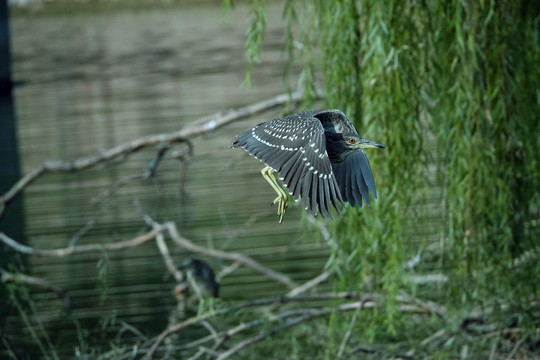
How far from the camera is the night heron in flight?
8.57 ft

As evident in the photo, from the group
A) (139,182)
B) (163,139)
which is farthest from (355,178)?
(139,182)

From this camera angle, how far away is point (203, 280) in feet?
25.7

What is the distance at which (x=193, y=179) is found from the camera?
14031 millimetres

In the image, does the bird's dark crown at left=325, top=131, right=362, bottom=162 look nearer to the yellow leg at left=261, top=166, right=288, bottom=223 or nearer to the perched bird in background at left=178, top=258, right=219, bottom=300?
the yellow leg at left=261, top=166, right=288, bottom=223

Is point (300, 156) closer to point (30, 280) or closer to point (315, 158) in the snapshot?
point (315, 158)

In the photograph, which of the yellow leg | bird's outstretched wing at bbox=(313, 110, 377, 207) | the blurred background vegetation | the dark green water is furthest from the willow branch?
the yellow leg

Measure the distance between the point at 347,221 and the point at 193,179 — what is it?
339 inches

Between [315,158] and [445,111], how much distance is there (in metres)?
2.66

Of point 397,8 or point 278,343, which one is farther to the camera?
point 278,343

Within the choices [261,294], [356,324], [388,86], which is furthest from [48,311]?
[388,86]

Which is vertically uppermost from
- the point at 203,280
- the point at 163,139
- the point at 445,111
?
the point at 445,111

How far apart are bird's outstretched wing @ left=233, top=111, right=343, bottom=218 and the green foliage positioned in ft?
7.09

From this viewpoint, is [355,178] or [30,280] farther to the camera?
[30,280]

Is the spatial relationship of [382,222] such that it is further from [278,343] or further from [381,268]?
[278,343]
